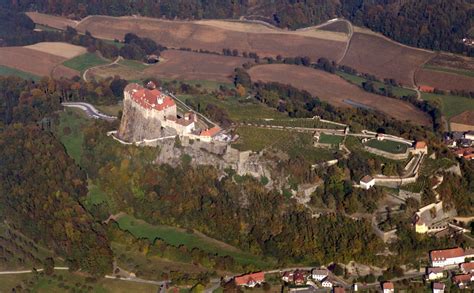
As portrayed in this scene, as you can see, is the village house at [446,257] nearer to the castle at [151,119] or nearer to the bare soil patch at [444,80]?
the castle at [151,119]

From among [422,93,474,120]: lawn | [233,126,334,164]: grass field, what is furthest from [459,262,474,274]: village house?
[422,93,474,120]: lawn

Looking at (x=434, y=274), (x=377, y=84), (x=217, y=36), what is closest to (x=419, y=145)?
(x=434, y=274)

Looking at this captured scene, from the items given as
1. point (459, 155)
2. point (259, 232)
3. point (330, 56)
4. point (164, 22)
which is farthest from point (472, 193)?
point (164, 22)

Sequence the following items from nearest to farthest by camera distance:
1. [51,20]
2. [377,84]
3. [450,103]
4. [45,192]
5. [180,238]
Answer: [180,238] < [45,192] < [450,103] < [377,84] < [51,20]

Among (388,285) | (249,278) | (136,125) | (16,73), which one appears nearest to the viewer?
(388,285)

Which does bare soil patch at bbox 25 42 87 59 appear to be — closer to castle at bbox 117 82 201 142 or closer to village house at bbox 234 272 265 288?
castle at bbox 117 82 201 142

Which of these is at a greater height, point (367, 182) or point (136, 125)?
point (367, 182)

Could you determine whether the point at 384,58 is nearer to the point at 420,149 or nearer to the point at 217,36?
the point at 217,36
